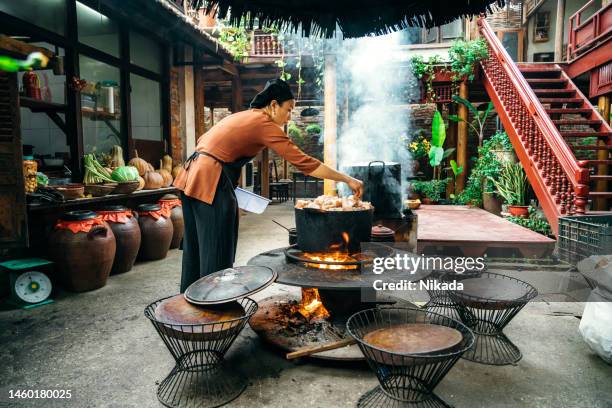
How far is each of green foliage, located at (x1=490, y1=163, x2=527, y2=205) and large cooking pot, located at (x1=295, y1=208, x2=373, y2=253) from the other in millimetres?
6876

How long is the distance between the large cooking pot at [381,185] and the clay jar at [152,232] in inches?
129

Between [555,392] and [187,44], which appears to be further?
[187,44]

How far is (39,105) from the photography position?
5559 millimetres

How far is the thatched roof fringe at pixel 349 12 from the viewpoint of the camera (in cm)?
275

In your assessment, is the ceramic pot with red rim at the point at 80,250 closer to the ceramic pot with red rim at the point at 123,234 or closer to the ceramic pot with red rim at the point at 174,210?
the ceramic pot with red rim at the point at 123,234

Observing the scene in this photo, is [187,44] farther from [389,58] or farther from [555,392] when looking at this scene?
[555,392]

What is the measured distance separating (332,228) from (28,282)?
368 cm

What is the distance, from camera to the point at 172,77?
9008 mm

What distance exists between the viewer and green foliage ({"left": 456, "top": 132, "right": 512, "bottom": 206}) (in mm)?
9883

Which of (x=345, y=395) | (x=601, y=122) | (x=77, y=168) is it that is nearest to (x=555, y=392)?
(x=345, y=395)

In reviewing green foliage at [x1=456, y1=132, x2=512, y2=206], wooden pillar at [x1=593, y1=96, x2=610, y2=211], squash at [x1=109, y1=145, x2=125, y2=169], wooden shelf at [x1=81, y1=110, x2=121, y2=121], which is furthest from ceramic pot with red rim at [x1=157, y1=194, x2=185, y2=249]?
wooden pillar at [x1=593, y1=96, x2=610, y2=211]

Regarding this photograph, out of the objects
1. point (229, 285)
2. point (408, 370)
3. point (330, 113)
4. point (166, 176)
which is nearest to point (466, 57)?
point (330, 113)

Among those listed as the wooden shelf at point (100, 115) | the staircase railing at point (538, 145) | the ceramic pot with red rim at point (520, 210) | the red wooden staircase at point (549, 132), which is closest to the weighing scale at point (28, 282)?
→ the wooden shelf at point (100, 115)

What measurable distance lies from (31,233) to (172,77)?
5082 millimetres
